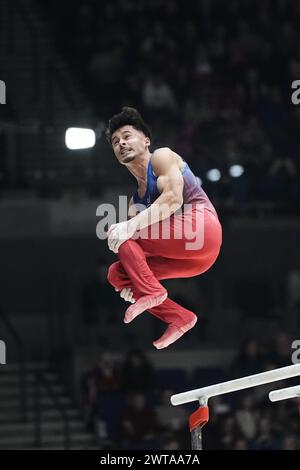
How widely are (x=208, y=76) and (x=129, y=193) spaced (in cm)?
266

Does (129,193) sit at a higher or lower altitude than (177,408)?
higher

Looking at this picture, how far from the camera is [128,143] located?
23.1 feet

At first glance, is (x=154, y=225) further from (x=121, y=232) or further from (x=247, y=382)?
(x=247, y=382)

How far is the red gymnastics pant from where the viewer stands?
23.0 ft

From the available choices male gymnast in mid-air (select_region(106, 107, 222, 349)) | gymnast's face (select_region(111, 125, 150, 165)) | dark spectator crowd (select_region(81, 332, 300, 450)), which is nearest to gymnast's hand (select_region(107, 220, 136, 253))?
male gymnast in mid-air (select_region(106, 107, 222, 349))

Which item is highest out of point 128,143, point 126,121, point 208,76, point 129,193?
point 208,76

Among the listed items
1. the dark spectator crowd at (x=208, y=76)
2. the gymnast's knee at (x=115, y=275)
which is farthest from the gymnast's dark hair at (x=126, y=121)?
the dark spectator crowd at (x=208, y=76)

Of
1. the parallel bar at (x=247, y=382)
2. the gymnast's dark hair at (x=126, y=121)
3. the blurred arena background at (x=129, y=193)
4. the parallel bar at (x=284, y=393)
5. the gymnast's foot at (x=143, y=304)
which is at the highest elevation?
the blurred arena background at (x=129, y=193)

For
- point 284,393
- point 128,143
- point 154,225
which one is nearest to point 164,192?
point 154,225

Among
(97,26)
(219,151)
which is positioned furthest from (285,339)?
(97,26)

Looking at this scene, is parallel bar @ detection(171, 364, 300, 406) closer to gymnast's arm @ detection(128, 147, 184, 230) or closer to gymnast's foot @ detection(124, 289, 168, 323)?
gymnast's foot @ detection(124, 289, 168, 323)

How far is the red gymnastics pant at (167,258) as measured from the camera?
7.02 meters

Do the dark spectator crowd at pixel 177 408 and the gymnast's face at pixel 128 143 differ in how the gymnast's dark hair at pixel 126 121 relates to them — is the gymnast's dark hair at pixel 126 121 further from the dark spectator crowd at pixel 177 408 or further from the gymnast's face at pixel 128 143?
the dark spectator crowd at pixel 177 408
